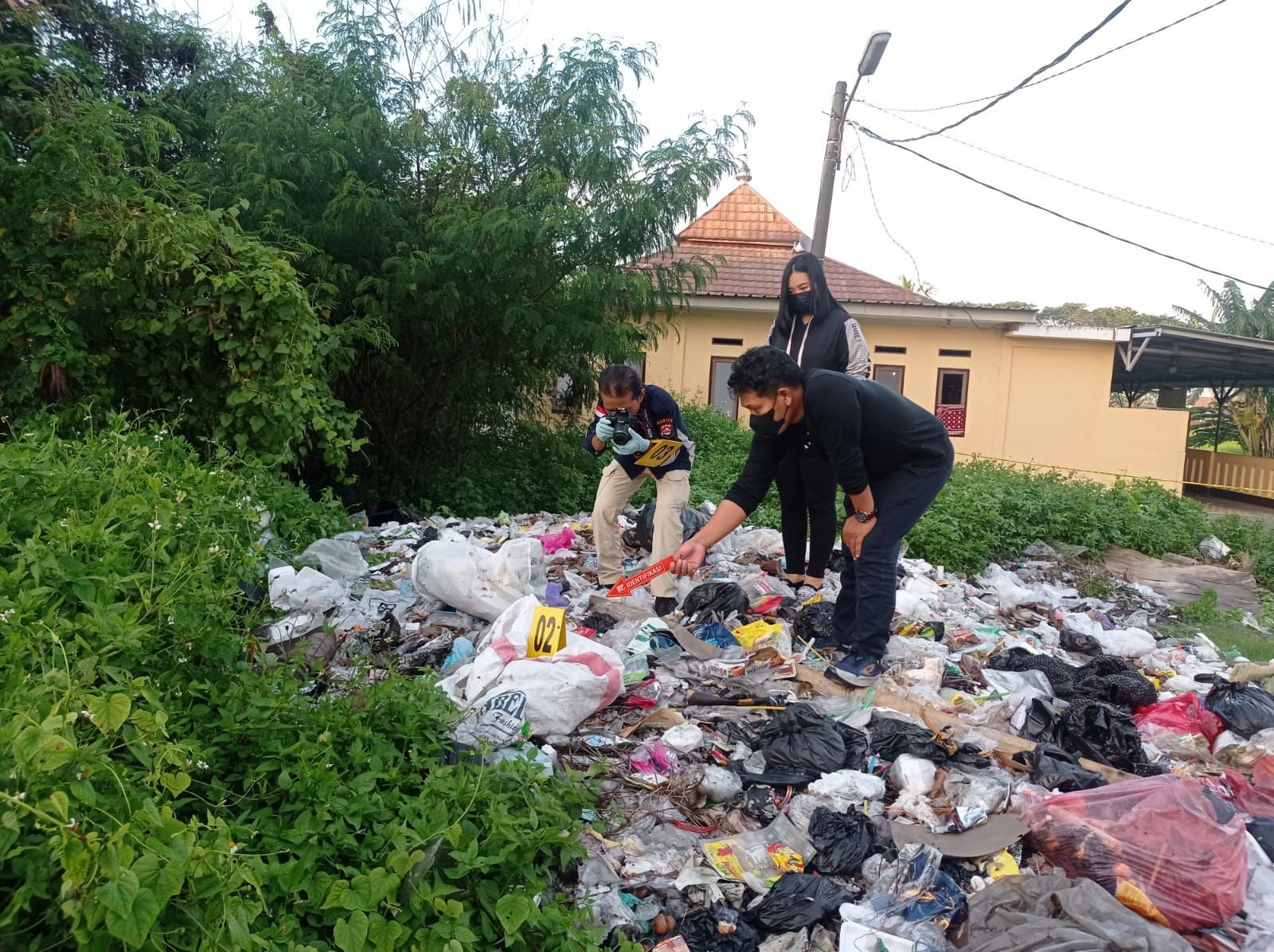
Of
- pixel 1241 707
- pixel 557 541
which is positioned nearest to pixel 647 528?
pixel 557 541

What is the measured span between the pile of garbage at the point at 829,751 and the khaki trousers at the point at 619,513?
21cm

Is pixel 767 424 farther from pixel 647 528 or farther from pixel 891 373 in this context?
pixel 891 373

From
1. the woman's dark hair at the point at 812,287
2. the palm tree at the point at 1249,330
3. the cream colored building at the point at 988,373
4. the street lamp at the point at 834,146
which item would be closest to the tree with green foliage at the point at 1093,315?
the palm tree at the point at 1249,330

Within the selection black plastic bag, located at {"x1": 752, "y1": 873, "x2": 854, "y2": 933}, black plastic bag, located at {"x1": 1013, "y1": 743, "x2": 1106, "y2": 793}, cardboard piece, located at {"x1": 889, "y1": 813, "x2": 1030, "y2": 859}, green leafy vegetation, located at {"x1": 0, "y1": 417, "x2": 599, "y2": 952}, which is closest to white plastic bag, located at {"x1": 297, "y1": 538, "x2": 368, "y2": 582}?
green leafy vegetation, located at {"x1": 0, "y1": 417, "x2": 599, "y2": 952}

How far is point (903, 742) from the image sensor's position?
131 inches

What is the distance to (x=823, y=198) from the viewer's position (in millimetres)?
9594

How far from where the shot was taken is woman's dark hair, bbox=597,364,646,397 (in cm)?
461

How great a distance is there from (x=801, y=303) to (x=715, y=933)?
3200 millimetres

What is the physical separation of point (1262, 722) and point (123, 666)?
426 cm

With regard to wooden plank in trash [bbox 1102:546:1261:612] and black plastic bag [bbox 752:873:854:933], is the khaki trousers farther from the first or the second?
wooden plank in trash [bbox 1102:546:1261:612]

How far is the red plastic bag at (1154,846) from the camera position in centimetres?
246

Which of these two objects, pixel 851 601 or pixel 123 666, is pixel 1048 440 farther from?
pixel 123 666

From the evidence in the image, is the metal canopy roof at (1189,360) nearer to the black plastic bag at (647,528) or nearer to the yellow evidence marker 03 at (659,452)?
the black plastic bag at (647,528)

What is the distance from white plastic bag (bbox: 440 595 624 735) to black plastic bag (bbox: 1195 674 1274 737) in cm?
263
